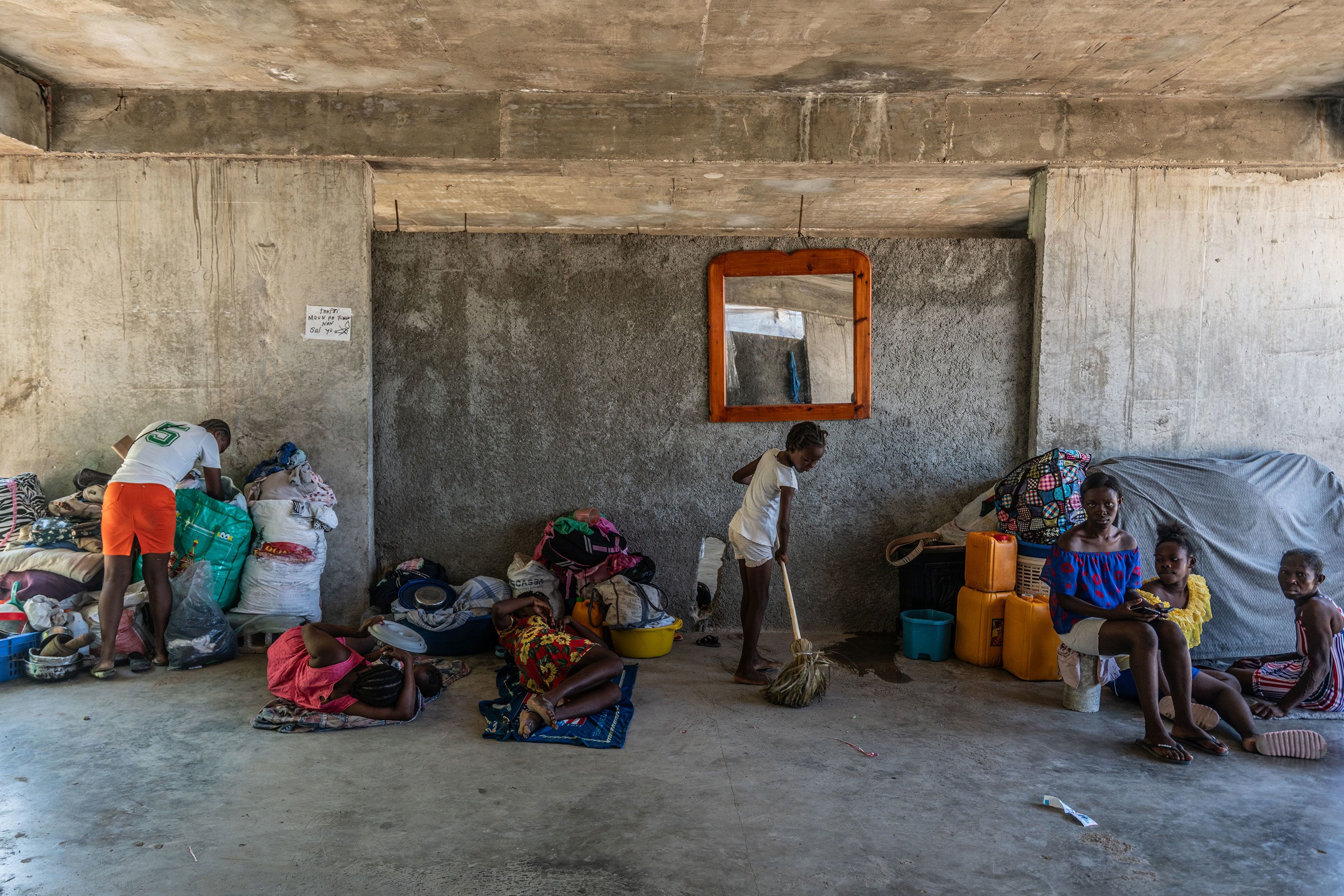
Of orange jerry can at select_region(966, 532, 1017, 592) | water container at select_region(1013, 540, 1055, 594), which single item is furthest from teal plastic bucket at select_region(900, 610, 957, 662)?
water container at select_region(1013, 540, 1055, 594)

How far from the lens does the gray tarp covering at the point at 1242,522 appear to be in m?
5.00

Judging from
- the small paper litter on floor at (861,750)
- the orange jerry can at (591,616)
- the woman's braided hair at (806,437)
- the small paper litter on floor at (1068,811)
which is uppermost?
the woman's braided hair at (806,437)

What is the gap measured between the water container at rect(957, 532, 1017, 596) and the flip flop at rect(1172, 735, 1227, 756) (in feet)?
4.27

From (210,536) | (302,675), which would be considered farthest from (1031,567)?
(210,536)

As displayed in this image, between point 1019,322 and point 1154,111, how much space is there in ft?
5.19

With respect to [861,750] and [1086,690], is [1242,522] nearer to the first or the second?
[1086,690]

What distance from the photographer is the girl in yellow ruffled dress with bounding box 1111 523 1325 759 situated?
3.74 metres

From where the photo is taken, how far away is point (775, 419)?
19.0 ft

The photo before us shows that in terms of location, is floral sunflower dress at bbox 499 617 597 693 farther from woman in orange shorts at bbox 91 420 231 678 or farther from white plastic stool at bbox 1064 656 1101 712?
white plastic stool at bbox 1064 656 1101 712

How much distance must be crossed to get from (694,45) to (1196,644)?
4041mm

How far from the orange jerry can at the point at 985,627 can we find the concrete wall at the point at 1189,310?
1298 millimetres

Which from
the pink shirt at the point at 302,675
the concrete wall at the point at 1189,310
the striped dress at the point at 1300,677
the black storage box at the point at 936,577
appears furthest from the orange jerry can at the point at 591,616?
the striped dress at the point at 1300,677

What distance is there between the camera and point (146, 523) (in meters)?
4.77

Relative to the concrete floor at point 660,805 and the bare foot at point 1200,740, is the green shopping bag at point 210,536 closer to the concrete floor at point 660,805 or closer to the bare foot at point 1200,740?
the concrete floor at point 660,805
